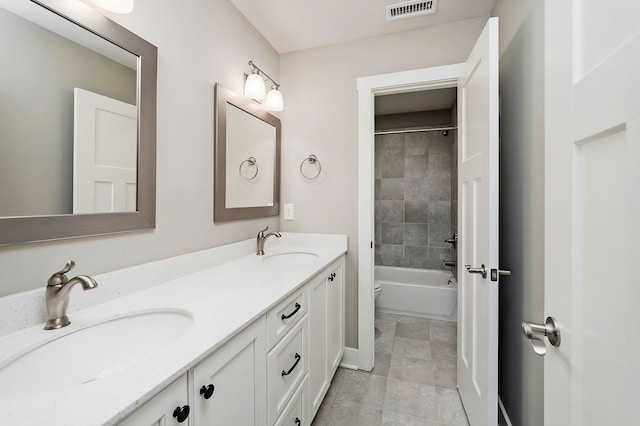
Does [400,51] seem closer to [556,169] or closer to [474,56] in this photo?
[474,56]

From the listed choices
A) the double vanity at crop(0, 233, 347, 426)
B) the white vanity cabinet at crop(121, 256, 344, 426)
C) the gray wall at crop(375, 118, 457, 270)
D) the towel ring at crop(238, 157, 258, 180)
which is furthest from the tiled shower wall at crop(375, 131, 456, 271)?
the double vanity at crop(0, 233, 347, 426)

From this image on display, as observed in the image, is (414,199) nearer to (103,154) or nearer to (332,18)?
(332,18)

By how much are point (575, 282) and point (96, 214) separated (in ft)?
4.56

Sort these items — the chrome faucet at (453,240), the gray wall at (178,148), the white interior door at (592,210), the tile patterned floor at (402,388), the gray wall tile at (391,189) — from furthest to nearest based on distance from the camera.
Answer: the gray wall tile at (391,189), the chrome faucet at (453,240), the tile patterned floor at (402,388), the gray wall at (178,148), the white interior door at (592,210)

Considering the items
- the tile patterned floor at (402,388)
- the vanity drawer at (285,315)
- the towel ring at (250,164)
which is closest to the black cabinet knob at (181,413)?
the vanity drawer at (285,315)

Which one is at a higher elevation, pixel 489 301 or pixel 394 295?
pixel 489 301

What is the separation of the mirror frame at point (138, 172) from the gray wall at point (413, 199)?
308 cm

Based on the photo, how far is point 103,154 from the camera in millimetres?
1021

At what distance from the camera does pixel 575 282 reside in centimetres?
54

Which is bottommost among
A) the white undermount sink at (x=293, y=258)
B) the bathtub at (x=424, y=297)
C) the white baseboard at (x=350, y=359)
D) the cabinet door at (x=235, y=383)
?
the white baseboard at (x=350, y=359)

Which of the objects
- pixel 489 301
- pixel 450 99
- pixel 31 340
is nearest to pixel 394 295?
pixel 489 301

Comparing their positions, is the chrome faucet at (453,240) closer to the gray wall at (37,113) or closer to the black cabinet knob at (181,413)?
the black cabinet knob at (181,413)

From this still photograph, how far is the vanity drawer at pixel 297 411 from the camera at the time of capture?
1.14 metres

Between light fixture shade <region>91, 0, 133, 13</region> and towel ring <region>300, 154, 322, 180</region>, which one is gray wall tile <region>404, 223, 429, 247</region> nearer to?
towel ring <region>300, 154, 322, 180</region>
